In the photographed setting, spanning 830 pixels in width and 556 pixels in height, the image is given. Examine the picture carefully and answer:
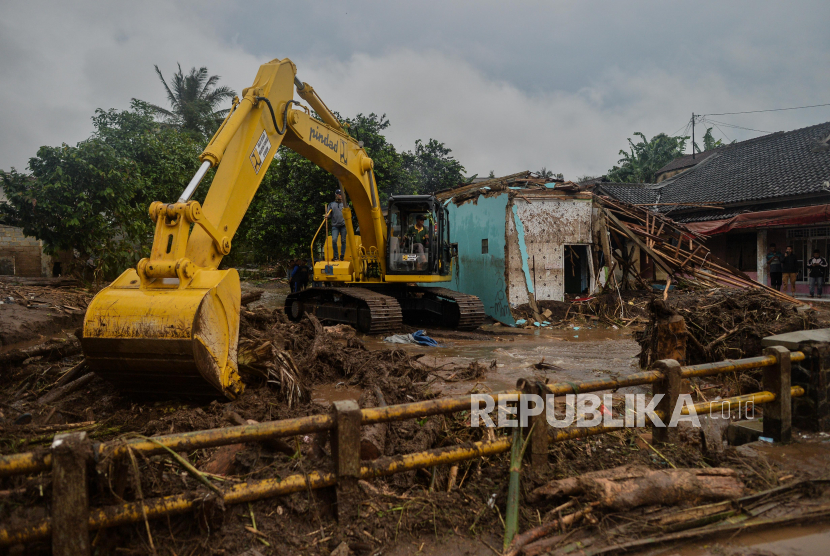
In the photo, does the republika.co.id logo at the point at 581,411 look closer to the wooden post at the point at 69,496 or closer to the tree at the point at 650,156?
the wooden post at the point at 69,496

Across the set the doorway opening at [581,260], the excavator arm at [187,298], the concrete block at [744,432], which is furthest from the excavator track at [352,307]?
the concrete block at [744,432]

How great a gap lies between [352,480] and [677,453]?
90.9 inches

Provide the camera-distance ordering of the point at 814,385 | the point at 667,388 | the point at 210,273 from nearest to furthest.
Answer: the point at 667,388 → the point at 814,385 → the point at 210,273

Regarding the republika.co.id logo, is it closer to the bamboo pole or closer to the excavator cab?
the bamboo pole

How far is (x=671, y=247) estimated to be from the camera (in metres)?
13.5

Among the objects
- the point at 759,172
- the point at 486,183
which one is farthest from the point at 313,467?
the point at 759,172

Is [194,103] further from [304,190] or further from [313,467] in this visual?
[313,467]

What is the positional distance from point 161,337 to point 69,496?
65.5 inches

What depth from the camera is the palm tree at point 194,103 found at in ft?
92.1

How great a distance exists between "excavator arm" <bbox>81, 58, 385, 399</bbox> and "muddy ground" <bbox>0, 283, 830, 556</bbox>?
0.35 meters

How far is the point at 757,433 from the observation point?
4.00 meters

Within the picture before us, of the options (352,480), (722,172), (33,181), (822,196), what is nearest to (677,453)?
(352,480)

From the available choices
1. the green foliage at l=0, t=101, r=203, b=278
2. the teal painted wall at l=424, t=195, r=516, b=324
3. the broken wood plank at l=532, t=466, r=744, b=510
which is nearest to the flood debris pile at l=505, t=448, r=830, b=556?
the broken wood plank at l=532, t=466, r=744, b=510

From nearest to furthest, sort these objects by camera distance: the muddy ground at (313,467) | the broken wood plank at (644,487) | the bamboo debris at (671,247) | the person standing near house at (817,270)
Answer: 1. the muddy ground at (313,467)
2. the broken wood plank at (644,487)
3. the bamboo debris at (671,247)
4. the person standing near house at (817,270)
